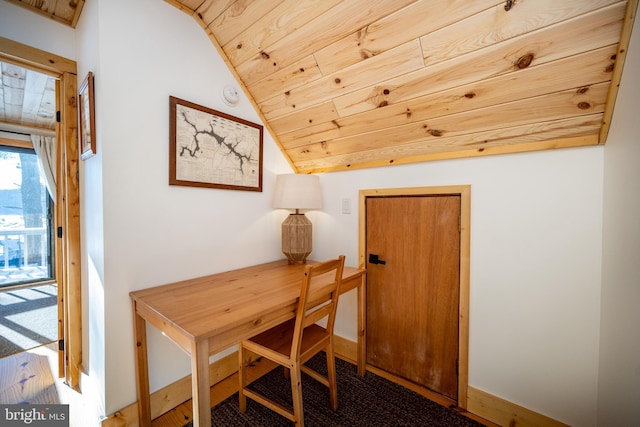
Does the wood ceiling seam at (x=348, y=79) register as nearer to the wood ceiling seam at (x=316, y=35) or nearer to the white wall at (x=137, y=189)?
the wood ceiling seam at (x=316, y=35)

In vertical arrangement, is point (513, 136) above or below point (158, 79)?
below

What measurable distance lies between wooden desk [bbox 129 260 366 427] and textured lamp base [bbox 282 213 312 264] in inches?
9.5

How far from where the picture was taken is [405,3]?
3.74 feet

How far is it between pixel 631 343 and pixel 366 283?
1.33 metres

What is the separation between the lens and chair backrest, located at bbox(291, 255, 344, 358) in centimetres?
126

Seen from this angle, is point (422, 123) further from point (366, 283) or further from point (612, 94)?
point (366, 283)

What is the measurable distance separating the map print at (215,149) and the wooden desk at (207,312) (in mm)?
672

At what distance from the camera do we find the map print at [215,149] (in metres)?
1.59

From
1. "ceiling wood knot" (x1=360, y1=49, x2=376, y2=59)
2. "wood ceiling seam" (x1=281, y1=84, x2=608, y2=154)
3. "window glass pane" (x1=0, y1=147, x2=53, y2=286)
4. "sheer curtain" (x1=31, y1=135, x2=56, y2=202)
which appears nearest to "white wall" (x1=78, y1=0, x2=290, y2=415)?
"ceiling wood knot" (x1=360, y1=49, x2=376, y2=59)

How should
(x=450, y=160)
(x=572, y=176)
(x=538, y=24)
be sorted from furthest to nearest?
(x=450, y=160) → (x=572, y=176) → (x=538, y=24)

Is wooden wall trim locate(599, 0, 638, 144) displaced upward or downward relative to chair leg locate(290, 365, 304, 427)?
upward

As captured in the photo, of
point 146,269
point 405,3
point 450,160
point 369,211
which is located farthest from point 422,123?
point 146,269

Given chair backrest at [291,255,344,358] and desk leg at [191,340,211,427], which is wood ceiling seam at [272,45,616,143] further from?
desk leg at [191,340,211,427]

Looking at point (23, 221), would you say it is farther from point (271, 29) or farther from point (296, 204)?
point (271, 29)
